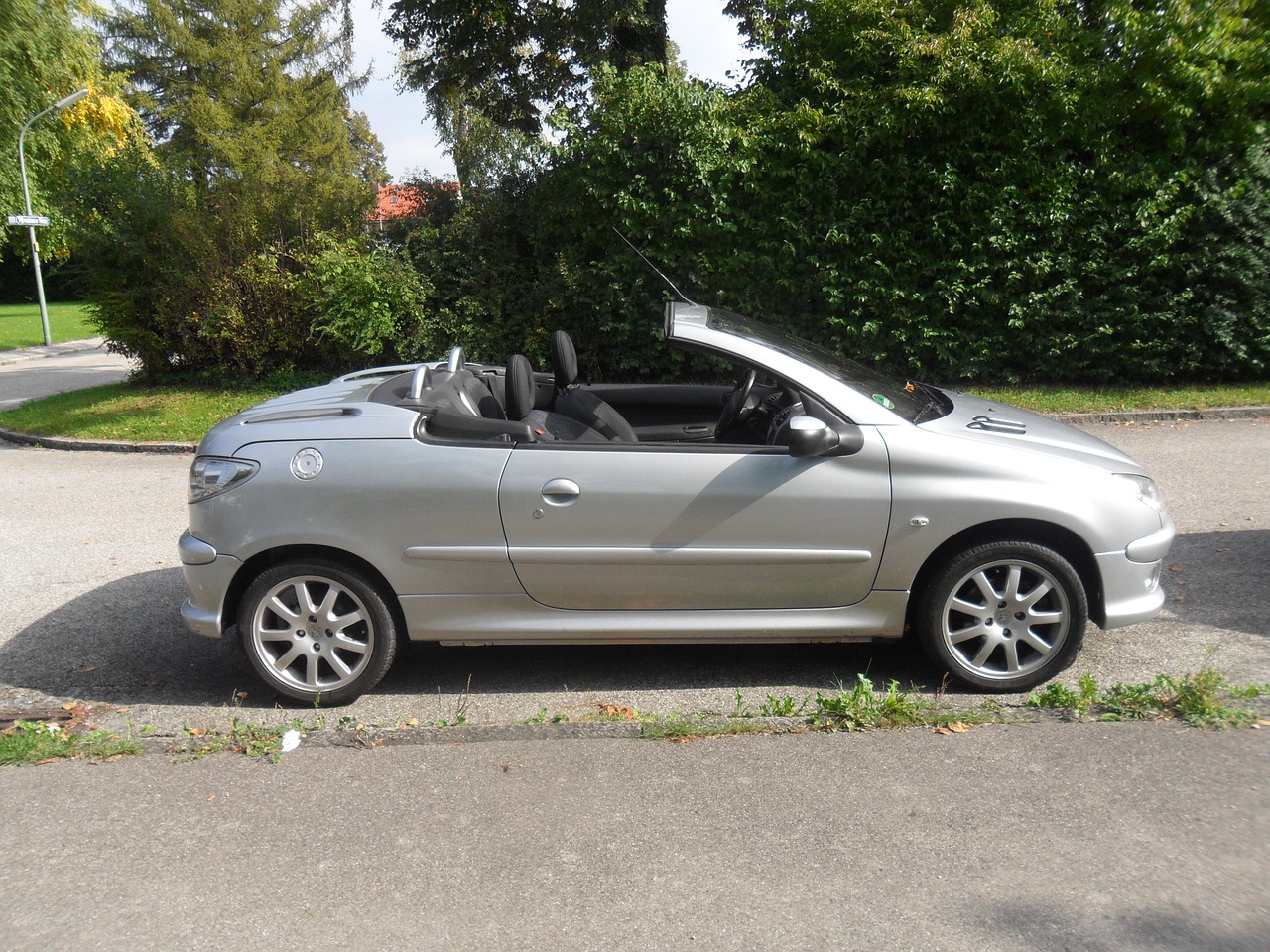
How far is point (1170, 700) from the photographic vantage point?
14.1ft

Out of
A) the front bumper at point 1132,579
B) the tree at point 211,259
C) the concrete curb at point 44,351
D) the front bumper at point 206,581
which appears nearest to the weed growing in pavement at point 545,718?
the front bumper at point 206,581

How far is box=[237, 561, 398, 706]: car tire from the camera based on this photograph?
461 centimetres

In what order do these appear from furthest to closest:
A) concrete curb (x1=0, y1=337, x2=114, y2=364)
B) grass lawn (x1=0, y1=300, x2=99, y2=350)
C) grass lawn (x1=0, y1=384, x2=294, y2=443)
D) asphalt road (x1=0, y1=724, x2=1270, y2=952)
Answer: grass lawn (x1=0, y1=300, x2=99, y2=350) < concrete curb (x1=0, y1=337, x2=114, y2=364) < grass lawn (x1=0, y1=384, x2=294, y2=443) < asphalt road (x1=0, y1=724, x2=1270, y2=952)

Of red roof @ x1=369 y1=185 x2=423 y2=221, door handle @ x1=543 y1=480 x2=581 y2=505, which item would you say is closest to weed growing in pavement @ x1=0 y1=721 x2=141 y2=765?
door handle @ x1=543 y1=480 x2=581 y2=505

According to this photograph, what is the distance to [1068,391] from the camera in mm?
12477

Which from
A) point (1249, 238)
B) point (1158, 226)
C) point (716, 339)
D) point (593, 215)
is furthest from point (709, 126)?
point (716, 339)

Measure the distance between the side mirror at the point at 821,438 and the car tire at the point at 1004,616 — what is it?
25.2 inches

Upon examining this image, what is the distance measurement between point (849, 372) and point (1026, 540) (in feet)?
3.89

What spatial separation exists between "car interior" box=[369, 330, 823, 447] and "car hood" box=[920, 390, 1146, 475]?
2.16 ft

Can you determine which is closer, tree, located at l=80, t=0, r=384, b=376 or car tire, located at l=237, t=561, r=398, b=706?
car tire, located at l=237, t=561, r=398, b=706

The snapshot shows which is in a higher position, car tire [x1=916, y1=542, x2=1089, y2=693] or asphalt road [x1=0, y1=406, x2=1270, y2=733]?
car tire [x1=916, y1=542, x2=1089, y2=693]

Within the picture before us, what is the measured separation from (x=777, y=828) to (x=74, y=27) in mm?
32609

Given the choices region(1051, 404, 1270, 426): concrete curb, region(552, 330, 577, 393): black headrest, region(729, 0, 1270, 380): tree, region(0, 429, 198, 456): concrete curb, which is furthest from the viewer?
region(0, 429, 198, 456): concrete curb

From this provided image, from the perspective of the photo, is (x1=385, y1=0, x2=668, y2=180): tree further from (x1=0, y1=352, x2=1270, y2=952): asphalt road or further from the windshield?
(x1=0, y1=352, x2=1270, y2=952): asphalt road
